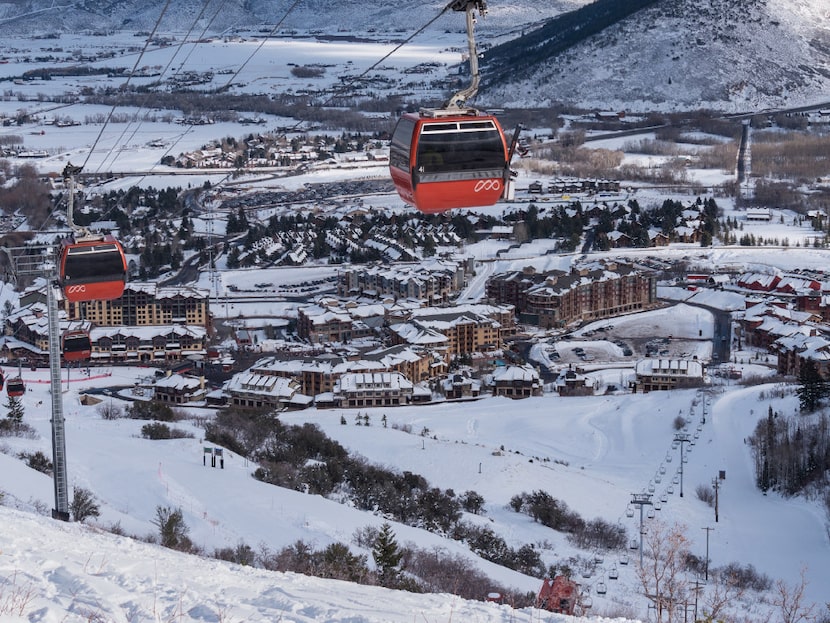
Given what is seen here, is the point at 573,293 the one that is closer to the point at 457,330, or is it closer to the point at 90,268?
the point at 457,330

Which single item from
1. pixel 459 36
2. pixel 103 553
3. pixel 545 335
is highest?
pixel 459 36

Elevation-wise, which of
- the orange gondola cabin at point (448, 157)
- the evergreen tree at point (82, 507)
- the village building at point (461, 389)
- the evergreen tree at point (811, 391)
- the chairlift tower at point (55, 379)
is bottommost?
the village building at point (461, 389)

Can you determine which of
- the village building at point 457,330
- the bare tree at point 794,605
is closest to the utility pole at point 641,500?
the bare tree at point 794,605

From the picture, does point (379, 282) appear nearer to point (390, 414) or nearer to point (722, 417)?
point (390, 414)

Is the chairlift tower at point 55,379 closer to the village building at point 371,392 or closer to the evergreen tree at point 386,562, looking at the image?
the evergreen tree at point 386,562

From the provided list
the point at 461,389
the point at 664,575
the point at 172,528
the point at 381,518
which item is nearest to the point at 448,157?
the point at 664,575

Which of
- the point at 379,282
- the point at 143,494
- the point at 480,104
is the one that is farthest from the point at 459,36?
the point at 143,494
